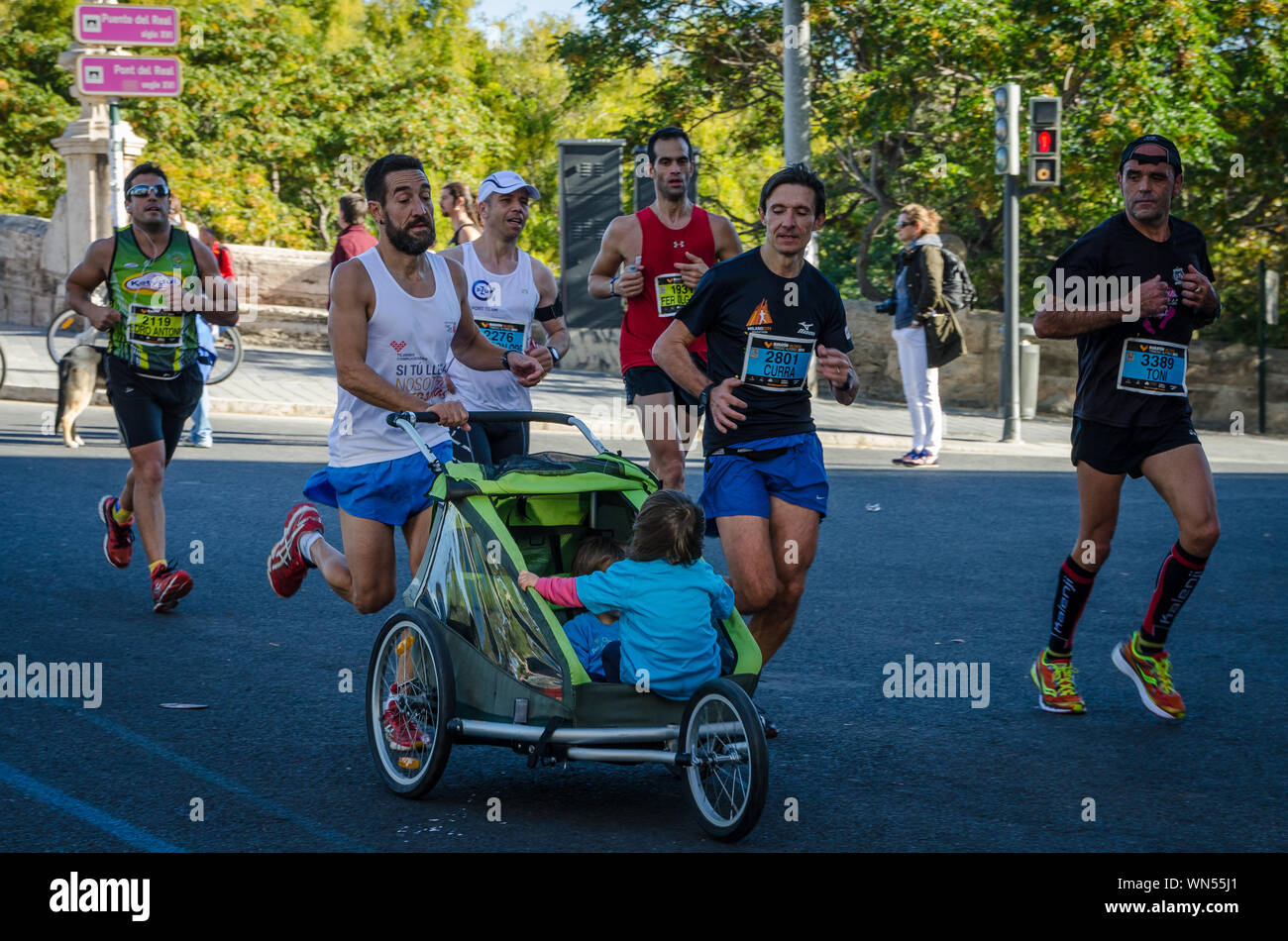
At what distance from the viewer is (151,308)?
781cm

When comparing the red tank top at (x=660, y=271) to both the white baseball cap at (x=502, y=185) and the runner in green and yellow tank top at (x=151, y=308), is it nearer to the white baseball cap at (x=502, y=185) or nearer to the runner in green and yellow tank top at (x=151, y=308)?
the white baseball cap at (x=502, y=185)

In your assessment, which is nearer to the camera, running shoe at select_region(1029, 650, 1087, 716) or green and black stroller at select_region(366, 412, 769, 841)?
green and black stroller at select_region(366, 412, 769, 841)

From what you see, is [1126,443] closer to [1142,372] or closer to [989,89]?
[1142,372]

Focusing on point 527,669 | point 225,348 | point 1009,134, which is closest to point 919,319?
point 1009,134

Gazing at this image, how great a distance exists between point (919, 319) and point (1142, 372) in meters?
7.90

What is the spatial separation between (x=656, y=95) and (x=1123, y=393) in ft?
58.4

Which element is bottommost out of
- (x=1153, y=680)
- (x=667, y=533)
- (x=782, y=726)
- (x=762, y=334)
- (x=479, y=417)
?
(x=782, y=726)

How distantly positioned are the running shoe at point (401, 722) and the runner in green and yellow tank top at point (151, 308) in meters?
3.38

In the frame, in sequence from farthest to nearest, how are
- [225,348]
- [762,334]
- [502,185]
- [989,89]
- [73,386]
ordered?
[989,89]
[225,348]
[73,386]
[502,185]
[762,334]

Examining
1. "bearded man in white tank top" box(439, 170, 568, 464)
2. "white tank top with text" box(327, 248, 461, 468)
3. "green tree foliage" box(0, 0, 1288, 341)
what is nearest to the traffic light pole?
"green tree foliage" box(0, 0, 1288, 341)

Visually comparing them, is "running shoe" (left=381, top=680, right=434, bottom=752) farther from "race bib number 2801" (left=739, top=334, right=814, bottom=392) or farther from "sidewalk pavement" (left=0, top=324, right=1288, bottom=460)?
"sidewalk pavement" (left=0, top=324, right=1288, bottom=460)

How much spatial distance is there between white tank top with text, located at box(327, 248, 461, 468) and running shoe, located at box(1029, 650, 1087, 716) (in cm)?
243

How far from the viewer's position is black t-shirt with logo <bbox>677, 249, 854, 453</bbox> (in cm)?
570

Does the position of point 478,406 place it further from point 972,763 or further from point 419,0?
point 419,0
